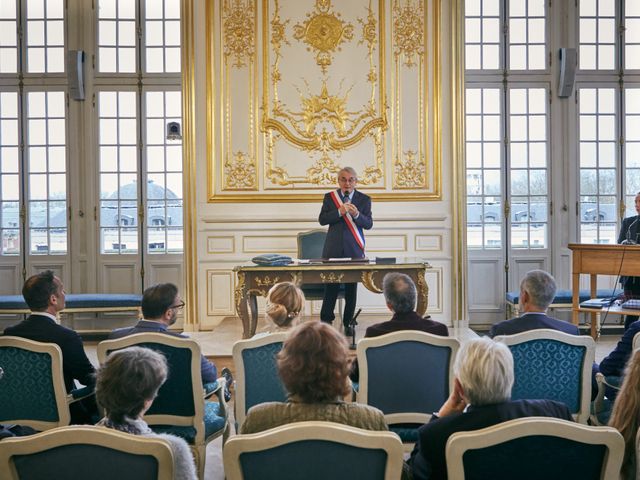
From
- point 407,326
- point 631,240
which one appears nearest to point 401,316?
point 407,326

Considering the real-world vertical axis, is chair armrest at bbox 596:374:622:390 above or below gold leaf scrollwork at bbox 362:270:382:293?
below

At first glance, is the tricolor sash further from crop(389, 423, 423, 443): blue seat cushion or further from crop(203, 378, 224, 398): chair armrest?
crop(389, 423, 423, 443): blue seat cushion

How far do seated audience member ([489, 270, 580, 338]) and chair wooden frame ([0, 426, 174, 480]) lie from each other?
1.83 m

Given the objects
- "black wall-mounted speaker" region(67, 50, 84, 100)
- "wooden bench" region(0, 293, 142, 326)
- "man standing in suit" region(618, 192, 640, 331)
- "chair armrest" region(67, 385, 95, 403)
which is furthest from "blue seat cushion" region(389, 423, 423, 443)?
"black wall-mounted speaker" region(67, 50, 84, 100)

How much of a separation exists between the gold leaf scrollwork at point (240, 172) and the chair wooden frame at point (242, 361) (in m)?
4.36

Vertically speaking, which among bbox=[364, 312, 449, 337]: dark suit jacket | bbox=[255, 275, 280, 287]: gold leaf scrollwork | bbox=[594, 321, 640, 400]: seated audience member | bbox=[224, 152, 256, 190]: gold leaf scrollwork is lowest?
bbox=[594, 321, 640, 400]: seated audience member

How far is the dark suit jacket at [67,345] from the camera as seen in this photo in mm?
2939

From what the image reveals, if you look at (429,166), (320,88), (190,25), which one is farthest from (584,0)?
(190,25)

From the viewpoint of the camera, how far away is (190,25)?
697 cm

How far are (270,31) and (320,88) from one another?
78 cm

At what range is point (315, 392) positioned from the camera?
1.85m

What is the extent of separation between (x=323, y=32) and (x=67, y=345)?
5.00 metres

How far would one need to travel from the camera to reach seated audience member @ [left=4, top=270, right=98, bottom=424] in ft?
9.68

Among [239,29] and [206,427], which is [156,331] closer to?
[206,427]
